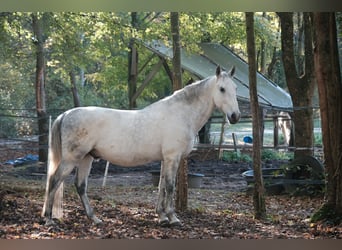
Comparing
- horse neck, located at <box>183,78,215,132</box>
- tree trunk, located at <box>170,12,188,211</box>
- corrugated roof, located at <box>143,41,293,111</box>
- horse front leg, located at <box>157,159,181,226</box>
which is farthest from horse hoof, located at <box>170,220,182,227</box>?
corrugated roof, located at <box>143,41,293,111</box>

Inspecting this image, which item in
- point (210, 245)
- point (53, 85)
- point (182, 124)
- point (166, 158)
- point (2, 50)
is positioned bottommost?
point (210, 245)

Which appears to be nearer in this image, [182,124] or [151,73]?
[182,124]

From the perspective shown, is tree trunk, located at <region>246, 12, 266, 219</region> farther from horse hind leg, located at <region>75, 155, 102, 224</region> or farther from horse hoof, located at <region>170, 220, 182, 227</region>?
horse hind leg, located at <region>75, 155, 102, 224</region>

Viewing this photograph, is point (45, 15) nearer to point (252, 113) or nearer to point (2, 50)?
point (2, 50)

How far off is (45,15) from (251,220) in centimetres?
244

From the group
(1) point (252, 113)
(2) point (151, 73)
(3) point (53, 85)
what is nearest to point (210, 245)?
(1) point (252, 113)

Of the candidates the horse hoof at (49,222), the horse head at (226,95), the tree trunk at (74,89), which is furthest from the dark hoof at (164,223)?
the tree trunk at (74,89)

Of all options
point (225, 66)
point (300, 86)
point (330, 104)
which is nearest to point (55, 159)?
point (225, 66)

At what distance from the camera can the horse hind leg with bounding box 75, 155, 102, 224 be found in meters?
4.36

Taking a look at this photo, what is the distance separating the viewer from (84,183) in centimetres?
437

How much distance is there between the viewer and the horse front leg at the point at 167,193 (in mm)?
4293

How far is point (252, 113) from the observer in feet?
15.0

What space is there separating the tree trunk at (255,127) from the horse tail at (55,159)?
159 centimetres

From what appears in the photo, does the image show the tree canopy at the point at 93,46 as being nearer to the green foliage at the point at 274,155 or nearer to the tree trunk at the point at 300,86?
the tree trunk at the point at 300,86
